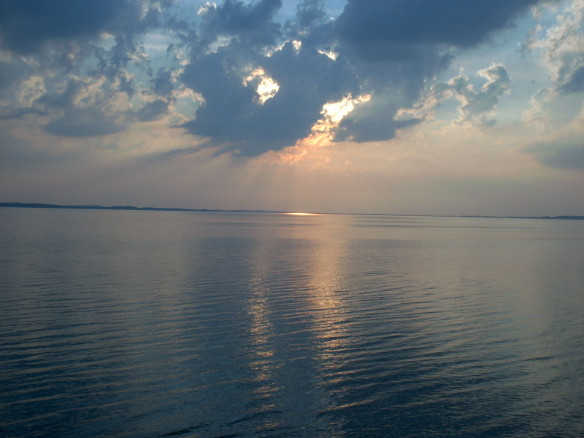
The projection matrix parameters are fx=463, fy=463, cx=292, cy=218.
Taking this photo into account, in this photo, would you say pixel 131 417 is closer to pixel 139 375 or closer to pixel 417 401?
pixel 139 375

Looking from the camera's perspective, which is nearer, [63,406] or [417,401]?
[63,406]

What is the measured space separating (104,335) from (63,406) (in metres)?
5.17

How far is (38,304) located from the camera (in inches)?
717

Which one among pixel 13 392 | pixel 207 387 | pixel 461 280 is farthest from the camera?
pixel 461 280

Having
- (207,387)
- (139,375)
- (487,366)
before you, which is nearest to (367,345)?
(487,366)

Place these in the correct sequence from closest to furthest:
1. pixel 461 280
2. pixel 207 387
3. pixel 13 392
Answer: pixel 13 392, pixel 207 387, pixel 461 280

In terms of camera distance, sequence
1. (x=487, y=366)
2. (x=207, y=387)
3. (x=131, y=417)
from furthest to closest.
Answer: (x=487, y=366) → (x=207, y=387) → (x=131, y=417)

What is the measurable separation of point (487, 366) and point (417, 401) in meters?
3.35

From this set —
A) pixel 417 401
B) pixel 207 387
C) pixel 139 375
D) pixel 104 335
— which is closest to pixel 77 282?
pixel 104 335

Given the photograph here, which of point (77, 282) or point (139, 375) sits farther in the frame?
point (77, 282)

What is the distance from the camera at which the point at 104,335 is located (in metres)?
Result: 14.3

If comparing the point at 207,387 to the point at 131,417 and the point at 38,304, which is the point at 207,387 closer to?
the point at 131,417

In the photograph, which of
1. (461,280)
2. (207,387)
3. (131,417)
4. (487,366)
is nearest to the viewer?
(131,417)

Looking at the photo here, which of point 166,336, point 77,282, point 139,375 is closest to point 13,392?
point 139,375
